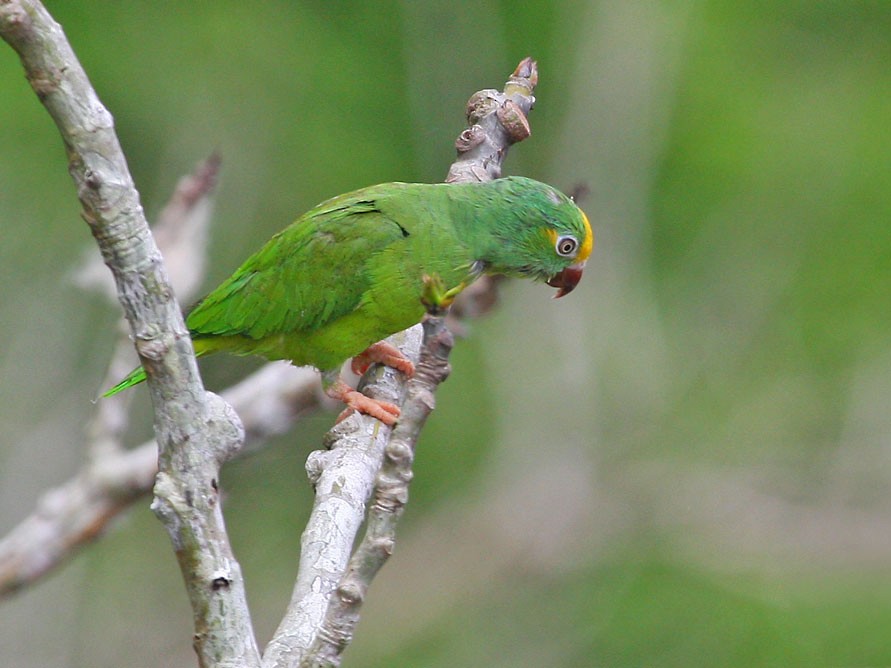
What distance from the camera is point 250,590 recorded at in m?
10.4

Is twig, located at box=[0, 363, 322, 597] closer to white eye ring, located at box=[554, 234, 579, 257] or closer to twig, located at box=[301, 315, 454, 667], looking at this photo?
white eye ring, located at box=[554, 234, 579, 257]

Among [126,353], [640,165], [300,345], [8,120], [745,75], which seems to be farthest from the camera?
[745,75]

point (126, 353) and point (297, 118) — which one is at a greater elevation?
point (297, 118)

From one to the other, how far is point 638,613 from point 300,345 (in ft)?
23.7

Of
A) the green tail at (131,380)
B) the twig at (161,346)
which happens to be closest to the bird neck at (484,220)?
the green tail at (131,380)

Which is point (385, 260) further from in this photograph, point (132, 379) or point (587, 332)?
point (587, 332)

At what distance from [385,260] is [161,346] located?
1.84 m

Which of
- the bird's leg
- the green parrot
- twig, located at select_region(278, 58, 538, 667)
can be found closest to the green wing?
the green parrot

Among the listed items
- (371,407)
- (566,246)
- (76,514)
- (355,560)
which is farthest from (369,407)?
(76,514)

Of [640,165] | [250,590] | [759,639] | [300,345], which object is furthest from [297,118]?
[300,345]

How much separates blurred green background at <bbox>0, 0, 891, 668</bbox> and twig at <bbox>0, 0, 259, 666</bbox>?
713cm

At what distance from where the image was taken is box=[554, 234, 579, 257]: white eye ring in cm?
380

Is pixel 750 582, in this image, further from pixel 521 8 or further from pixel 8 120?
pixel 8 120

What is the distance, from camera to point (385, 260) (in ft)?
12.4
